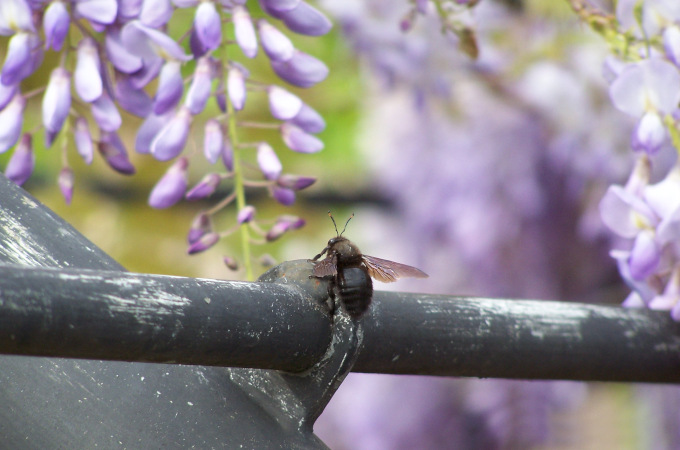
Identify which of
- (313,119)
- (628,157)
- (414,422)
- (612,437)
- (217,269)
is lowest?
(612,437)

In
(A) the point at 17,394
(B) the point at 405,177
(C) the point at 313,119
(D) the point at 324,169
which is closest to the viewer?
(A) the point at 17,394

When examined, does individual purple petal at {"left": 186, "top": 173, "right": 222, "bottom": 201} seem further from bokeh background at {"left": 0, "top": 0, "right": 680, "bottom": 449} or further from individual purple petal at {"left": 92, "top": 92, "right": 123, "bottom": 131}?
bokeh background at {"left": 0, "top": 0, "right": 680, "bottom": 449}

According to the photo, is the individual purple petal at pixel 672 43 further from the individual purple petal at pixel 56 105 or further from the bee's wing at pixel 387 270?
the individual purple petal at pixel 56 105

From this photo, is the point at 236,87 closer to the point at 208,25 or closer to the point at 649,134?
the point at 208,25

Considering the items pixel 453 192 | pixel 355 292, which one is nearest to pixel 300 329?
pixel 355 292

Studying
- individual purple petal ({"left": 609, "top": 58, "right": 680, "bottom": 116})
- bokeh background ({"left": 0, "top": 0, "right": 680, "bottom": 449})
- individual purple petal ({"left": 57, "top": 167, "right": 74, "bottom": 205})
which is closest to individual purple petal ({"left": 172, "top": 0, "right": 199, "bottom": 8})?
individual purple petal ({"left": 57, "top": 167, "right": 74, "bottom": 205})

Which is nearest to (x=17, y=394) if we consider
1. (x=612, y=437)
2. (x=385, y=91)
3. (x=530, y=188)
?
(x=385, y=91)

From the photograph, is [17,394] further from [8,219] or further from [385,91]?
[385,91]
